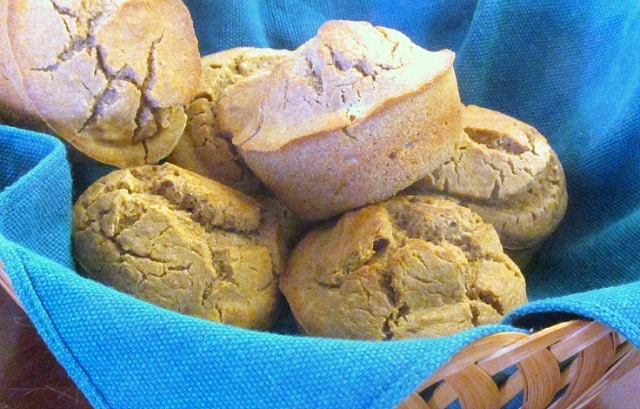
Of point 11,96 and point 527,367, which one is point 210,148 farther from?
point 527,367

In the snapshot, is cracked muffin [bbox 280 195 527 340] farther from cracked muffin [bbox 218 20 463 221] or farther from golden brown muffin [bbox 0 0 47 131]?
golden brown muffin [bbox 0 0 47 131]

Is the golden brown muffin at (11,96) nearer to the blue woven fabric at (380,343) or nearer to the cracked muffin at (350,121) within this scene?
the blue woven fabric at (380,343)

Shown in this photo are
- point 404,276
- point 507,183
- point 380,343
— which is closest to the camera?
point 380,343

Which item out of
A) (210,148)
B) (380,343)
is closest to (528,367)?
(380,343)

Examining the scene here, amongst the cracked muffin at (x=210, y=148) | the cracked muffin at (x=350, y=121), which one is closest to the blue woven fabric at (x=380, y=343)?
the cracked muffin at (x=210, y=148)

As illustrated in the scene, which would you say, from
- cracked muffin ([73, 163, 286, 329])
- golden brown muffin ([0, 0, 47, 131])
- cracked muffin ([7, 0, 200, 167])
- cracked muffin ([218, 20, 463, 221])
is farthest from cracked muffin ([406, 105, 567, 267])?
golden brown muffin ([0, 0, 47, 131])

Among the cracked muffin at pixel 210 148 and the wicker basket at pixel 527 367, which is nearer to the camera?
the wicker basket at pixel 527 367
